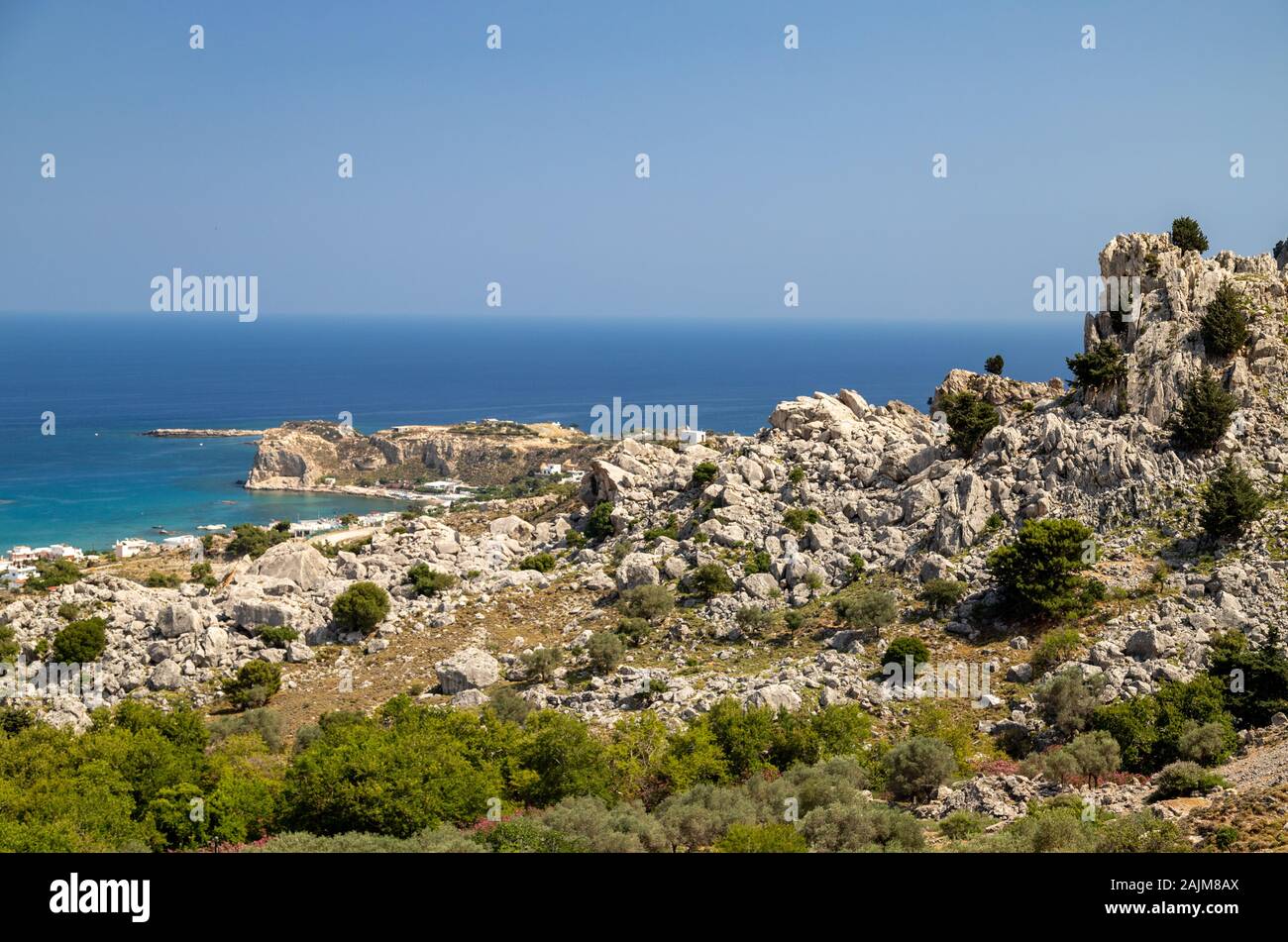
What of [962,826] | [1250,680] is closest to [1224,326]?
[1250,680]

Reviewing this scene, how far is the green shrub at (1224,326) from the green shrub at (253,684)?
32.5 metres

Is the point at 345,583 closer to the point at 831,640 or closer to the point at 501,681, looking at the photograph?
the point at 501,681

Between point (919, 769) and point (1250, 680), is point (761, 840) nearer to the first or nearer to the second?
point (919, 769)

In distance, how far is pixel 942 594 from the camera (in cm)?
3312

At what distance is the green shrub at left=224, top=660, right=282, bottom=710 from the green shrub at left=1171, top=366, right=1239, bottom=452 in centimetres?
3005

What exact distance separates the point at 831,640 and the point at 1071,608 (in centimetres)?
711

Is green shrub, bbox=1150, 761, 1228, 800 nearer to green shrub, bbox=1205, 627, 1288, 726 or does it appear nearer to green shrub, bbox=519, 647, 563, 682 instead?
green shrub, bbox=1205, 627, 1288, 726

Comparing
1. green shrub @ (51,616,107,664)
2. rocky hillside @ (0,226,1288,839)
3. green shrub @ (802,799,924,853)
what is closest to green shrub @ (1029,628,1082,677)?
rocky hillside @ (0,226,1288,839)

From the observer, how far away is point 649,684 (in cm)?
3086

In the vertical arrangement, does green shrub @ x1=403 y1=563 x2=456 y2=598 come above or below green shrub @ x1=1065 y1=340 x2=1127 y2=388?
below

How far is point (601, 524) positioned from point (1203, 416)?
2267 centimetres

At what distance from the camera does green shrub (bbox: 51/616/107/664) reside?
112 ft

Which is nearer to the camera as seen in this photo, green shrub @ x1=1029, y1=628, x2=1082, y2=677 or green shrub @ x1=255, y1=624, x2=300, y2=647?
green shrub @ x1=1029, y1=628, x2=1082, y2=677
